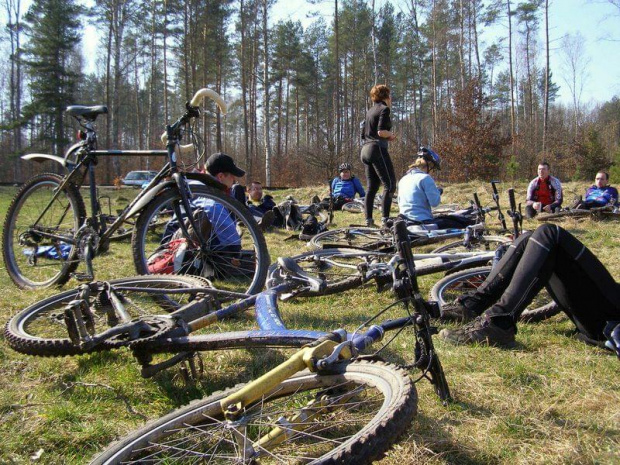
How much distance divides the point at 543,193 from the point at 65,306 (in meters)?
8.88

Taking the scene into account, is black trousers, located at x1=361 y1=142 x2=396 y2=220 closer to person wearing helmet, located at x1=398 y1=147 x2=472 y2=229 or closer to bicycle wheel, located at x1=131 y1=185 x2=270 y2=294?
person wearing helmet, located at x1=398 y1=147 x2=472 y2=229

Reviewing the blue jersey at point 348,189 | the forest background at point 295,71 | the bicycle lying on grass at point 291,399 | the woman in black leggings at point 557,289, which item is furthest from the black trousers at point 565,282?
the forest background at point 295,71

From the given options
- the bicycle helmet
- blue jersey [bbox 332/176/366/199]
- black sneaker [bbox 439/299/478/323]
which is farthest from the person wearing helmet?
blue jersey [bbox 332/176/366/199]

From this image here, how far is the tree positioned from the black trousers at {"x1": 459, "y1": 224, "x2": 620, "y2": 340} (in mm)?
32809

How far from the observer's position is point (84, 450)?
5.71ft

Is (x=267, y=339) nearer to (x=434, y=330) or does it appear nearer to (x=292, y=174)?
(x=434, y=330)

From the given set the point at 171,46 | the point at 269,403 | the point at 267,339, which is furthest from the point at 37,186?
the point at 171,46

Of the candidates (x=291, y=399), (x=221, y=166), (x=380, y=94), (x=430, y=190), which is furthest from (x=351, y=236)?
(x=291, y=399)

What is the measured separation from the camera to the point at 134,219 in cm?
385

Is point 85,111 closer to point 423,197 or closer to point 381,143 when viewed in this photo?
point 423,197

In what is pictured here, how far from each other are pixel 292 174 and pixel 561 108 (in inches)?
1198

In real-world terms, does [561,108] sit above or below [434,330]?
above

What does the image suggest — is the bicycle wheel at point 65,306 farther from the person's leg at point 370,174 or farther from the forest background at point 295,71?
the forest background at point 295,71

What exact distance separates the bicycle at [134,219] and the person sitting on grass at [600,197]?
688 cm
